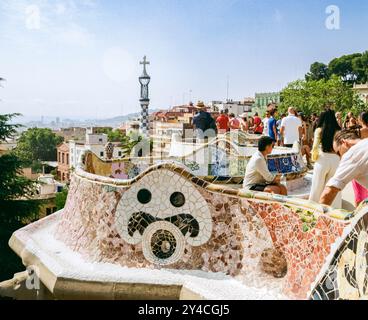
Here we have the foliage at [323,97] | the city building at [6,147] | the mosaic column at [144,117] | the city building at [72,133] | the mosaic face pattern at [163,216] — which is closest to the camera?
the mosaic face pattern at [163,216]

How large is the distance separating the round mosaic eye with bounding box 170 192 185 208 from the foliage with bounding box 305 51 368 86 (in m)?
59.7

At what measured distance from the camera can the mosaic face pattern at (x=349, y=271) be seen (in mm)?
3281

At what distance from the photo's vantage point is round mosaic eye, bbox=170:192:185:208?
5.06 meters

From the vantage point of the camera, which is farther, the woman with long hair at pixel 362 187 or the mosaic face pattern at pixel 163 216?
the mosaic face pattern at pixel 163 216

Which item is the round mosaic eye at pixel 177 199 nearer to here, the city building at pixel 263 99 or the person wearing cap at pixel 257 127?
the person wearing cap at pixel 257 127

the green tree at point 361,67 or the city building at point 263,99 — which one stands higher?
the green tree at point 361,67

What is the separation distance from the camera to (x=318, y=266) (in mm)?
3949

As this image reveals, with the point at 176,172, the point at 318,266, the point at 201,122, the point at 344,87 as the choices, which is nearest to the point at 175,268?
the point at 176,172

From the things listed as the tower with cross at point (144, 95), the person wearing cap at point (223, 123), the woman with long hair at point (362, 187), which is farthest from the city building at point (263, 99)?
the woman with long hair at point (362, 187)

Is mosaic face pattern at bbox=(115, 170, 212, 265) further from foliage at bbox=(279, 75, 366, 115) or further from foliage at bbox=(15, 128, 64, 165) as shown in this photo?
foliage at bbox=(15, 128, 64, 165)

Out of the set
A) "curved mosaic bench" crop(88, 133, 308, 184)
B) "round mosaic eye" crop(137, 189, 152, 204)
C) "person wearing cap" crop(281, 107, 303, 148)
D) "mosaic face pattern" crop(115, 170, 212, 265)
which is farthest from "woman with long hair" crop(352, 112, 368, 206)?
"person wearing cap" crop(281, 107, 303, 148)

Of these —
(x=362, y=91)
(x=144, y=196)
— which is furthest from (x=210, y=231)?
(x=362, y=91)

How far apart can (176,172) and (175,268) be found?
96 centimetres

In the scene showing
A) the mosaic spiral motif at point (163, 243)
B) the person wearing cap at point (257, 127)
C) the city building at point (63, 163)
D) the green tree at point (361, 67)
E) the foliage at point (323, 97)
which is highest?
the green tree at point (361, 67)
